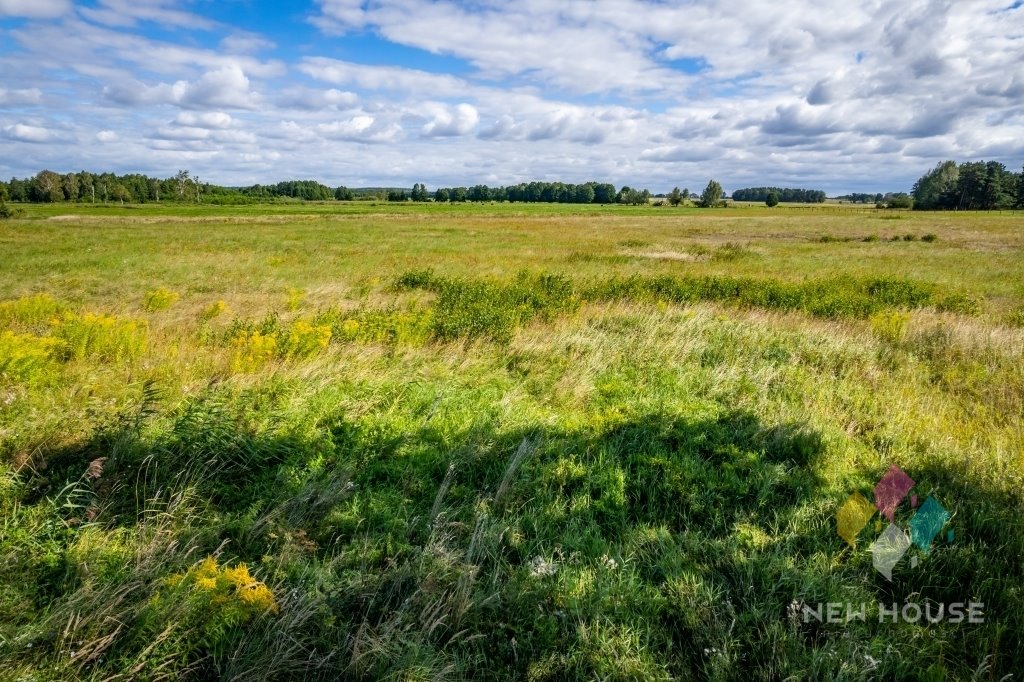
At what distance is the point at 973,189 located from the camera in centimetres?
10156

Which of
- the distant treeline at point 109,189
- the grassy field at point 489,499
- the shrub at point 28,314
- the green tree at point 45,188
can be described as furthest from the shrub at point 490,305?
the green tree at point 45,188

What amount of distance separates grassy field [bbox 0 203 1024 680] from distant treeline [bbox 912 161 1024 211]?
128m

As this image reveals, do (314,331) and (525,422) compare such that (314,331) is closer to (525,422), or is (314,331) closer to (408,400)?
(408,400)

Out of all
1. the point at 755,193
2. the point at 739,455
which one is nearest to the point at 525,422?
the point at 739,455

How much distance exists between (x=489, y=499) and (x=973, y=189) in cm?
13974

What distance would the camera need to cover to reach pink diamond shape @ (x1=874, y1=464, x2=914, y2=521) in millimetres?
4199

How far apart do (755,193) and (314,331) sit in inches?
8477

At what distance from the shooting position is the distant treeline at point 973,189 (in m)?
98.8

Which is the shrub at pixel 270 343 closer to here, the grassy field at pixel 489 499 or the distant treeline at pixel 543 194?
the grassy field at pixel 489 499

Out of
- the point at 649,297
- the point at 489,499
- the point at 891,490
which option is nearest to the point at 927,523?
the point at 891,490

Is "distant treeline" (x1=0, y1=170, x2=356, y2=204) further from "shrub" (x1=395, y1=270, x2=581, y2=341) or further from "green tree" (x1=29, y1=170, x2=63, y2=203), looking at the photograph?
"shrub" (x1=395, y1=270, x2=581, y2=341)

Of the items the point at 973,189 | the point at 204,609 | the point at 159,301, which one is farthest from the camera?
the point at 973,189

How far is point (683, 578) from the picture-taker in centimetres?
345

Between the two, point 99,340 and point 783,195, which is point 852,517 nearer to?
point 99,340
